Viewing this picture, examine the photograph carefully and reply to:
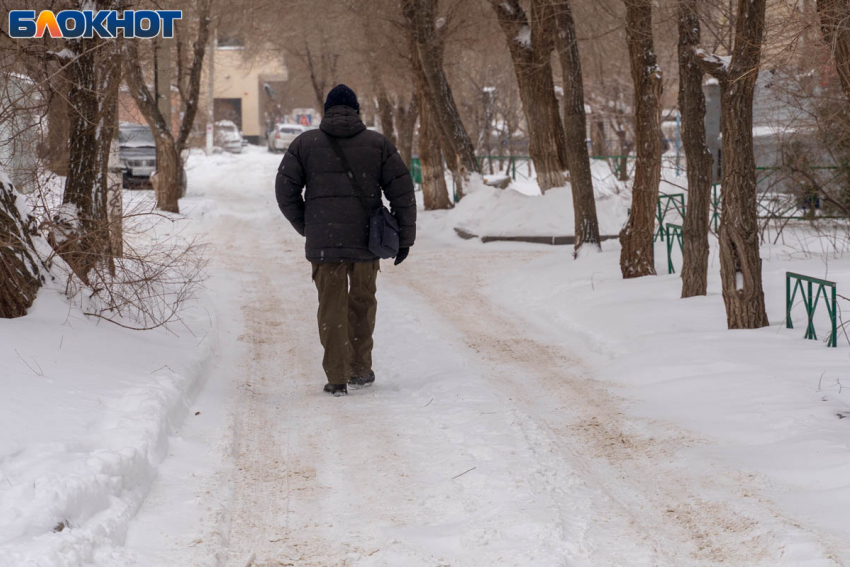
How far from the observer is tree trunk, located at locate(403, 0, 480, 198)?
1755cm

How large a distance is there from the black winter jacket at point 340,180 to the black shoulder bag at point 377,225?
22mm

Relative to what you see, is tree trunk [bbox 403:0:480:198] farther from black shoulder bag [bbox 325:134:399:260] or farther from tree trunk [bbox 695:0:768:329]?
black shoulder bag [bbox 325:134:399:260]

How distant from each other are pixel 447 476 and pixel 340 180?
7.71 feet

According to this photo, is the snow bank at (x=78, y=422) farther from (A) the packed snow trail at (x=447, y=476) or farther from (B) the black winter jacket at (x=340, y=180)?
(B) the black winter jacket at (x=340, y=180)

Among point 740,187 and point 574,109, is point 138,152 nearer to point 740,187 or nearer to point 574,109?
point 574,109

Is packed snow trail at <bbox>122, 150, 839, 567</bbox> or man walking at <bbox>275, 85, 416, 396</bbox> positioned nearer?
packed snow trail at <bbox>122, 150, 839, 567</bbox>

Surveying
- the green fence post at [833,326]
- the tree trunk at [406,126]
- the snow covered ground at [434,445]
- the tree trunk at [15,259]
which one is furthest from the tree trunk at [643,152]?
the tree trunk at [406,126]

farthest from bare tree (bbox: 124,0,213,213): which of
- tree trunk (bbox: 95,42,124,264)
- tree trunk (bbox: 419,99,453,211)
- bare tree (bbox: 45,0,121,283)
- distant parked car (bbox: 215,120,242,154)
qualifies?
distant parked car (bbox: 215,120,242,154)

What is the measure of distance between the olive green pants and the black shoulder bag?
15cm

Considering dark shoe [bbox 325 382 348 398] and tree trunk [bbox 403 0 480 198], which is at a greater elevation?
tree trunk [bbox 403 0 480 198]

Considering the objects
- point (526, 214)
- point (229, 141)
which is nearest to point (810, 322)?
point (526, 214)

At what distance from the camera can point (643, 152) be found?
1059cm

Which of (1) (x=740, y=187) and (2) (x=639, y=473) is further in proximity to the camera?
(1) (x=740, y=187)

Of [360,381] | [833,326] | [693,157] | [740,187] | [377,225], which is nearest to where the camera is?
[377,225]
